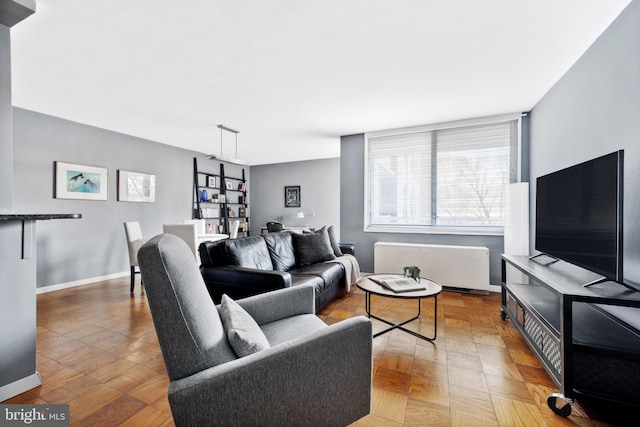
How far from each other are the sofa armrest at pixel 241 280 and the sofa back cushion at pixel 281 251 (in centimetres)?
58

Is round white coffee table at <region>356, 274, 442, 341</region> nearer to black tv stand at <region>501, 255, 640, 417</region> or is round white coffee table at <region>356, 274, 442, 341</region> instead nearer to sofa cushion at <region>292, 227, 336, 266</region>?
black tv stand at <region>501, 255, 640, 417</region>

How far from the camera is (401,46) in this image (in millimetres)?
2223

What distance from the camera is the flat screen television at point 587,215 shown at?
1513 mm

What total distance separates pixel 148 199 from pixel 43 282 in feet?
5.95

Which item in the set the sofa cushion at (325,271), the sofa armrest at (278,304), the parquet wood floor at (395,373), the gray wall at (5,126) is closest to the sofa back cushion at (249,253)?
the sofa cushion at (325,271)

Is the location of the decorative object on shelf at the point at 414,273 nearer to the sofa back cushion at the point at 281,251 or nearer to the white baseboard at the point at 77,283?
the sofa back cushion at the point at 281,251

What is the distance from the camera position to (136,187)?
15.7ft

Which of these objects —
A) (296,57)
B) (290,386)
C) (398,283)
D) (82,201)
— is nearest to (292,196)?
(82,201)

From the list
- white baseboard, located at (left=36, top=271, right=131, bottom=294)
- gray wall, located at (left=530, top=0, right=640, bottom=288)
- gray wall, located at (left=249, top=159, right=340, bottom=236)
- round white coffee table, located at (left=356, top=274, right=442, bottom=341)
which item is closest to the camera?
gray wall, located at (left=530, top=0, right=640, bottom=288)

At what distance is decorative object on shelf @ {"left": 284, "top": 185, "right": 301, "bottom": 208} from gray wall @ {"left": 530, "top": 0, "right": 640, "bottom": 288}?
16.9 feet

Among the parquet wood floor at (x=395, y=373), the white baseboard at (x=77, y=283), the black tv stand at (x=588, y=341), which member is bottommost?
the parquet wood floor at (x=395, y=373)

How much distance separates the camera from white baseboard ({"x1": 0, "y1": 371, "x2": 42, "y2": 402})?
62.3 inches

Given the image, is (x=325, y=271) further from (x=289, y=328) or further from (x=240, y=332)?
(x=240, y=332)

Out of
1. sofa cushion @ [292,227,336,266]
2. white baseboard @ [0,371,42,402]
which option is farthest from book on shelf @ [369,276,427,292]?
white baseboard @ [0,371,42,402]
